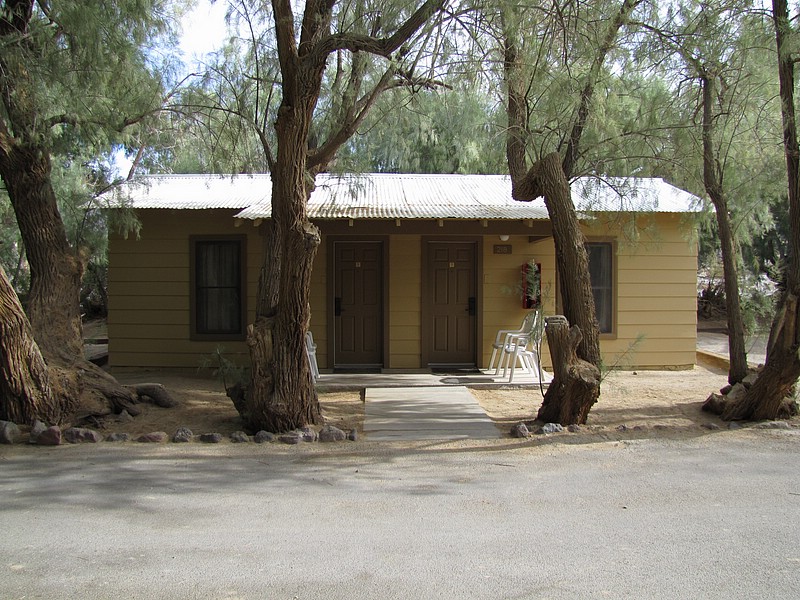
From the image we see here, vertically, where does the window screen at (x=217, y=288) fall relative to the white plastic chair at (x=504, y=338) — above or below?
above

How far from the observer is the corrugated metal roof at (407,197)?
898cm

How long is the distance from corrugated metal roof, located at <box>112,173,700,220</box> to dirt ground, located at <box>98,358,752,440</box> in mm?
2444

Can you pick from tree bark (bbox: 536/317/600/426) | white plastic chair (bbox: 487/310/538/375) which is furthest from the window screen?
tree bark (bbox: 536/317/600/426)

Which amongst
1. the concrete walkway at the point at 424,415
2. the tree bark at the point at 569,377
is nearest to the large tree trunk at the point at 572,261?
the tree bark at the point at 569,377

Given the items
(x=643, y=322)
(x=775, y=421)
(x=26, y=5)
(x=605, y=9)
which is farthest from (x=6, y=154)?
(x=643, y=322)

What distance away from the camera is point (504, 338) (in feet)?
34.7

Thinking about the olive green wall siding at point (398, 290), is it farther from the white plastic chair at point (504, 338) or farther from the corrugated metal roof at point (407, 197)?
the corrugated metal roof at point (407, 197)

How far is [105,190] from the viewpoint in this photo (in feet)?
27.8

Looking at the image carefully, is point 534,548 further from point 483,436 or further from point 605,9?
point 605,9

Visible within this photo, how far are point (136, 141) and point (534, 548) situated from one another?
24.1 ft

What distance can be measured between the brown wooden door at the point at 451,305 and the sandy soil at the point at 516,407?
1654mm

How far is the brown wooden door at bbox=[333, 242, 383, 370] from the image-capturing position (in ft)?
34.9

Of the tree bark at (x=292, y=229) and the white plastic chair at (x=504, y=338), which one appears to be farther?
the white plastic chair at (x=504, y=338)

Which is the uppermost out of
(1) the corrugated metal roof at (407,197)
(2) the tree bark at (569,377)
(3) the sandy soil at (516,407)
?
(1) the corrugated metal roof at (407,197)
